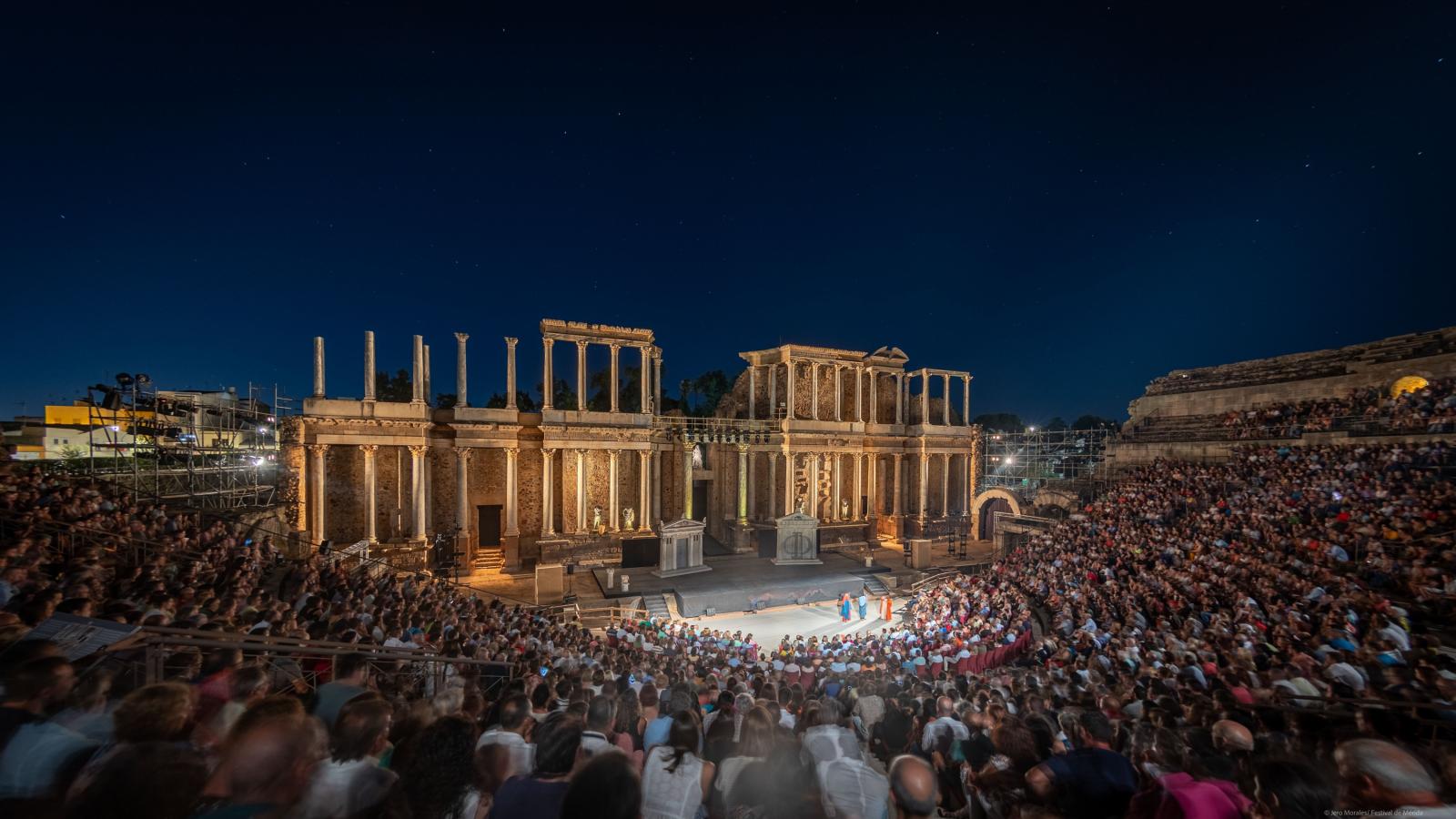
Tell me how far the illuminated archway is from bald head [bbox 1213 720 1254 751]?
79.8 ft

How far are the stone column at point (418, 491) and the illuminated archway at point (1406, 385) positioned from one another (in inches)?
1458

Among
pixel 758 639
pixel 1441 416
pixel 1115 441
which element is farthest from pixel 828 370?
pixel 1441 416

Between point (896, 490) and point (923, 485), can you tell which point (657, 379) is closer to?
point (896, 490)

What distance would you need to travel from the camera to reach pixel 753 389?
2883cm

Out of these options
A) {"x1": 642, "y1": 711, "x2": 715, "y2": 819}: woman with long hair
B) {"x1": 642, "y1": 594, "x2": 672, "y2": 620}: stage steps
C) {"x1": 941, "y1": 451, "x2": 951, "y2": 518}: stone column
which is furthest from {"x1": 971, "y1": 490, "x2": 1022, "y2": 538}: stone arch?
{"x1": 642, "y1": 711, "x2": 715, "y2": 819}: woman with long hair

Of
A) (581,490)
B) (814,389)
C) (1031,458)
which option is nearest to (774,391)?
(814,389)

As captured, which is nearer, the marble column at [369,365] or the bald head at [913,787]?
the bald head at [913,787]

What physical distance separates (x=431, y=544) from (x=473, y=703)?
60.1ft

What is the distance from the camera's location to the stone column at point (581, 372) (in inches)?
907

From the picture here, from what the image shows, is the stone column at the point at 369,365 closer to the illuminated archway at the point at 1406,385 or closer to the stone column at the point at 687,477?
the stone column at the point at 687,477

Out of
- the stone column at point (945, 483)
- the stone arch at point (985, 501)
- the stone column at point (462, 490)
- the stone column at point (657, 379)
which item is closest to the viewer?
the stone column at point (462, 490)

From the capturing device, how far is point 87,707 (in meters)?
2.86

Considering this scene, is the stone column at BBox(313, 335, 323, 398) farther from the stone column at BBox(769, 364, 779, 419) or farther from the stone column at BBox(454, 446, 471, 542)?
the stone column at BBox(769, 364, 779, 419)

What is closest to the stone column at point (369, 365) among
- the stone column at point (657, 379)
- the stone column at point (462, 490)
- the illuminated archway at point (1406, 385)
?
the stone column at point (462, 490)
